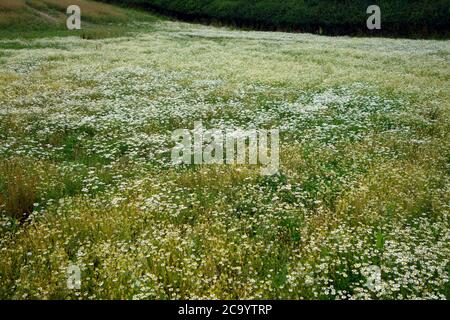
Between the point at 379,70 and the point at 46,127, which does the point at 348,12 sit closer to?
the point at 379,70

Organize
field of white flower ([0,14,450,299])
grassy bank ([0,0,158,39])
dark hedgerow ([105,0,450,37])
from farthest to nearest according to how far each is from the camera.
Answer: dark hedgerow ([105,0,450,37])
grassy bank ([0,0,158,39])
field of white flower ([0,14,450,299])

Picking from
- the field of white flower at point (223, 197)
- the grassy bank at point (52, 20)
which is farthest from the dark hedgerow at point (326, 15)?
the field of white flower at point (223, 197)

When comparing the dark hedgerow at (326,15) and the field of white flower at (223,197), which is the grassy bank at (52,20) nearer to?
the dark hedgerow at (326,15)

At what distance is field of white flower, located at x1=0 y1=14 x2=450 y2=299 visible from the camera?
20.4 feet

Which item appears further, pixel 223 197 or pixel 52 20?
pixel 52 20

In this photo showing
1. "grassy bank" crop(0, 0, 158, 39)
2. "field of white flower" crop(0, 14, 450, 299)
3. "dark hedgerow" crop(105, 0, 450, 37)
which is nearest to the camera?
"field of white flower" crop(0, 14, 450, 299)

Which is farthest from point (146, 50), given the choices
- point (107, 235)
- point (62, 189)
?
point (107, 235)

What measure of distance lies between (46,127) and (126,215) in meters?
7.69

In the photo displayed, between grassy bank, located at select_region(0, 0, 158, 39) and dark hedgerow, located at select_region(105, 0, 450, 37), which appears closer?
grassy bank, located at select_region(0, 0, 158, 39)

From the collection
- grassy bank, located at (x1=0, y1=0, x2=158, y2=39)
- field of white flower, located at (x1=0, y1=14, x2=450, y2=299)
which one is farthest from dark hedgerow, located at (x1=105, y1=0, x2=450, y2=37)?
field of white flower, located at (x1=0, y1=14, x2=450, y2=299)

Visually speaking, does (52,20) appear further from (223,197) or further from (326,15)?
(223,197)

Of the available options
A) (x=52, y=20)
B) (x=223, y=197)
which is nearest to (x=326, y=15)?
(x=52, y=20)

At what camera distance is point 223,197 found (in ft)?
29.4

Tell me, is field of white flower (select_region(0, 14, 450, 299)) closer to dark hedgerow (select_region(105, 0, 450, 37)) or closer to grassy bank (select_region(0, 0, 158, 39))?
grassy bank (select_region(0, 0, 158, 39))
